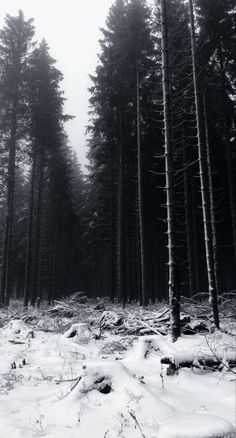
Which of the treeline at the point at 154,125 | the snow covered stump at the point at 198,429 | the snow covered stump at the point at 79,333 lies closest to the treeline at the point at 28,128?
the treeline at the point at 154,125

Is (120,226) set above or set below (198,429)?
above

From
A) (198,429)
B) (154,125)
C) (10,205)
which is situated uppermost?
(154,125)

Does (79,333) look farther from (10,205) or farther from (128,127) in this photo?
(128,127)

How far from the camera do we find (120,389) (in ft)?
14.7

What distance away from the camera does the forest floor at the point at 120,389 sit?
3.66m

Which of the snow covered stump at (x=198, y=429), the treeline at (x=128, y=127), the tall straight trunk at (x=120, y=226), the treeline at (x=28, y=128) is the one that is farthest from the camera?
the treeline at (x=28, y=128)

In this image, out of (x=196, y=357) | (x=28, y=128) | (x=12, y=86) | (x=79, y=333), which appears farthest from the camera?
(x=28, y=128)

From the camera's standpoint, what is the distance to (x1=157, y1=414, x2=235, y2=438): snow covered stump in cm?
299

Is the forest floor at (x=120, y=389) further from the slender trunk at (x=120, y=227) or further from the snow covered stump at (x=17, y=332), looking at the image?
the slender trunk at (x=120, y=227)

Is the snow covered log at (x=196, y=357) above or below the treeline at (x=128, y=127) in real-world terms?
below

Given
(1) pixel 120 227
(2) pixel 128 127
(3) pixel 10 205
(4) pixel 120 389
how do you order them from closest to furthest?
(4) pixel 120 389, (1) pixel 120 227, (3) pixel 10 205, (2) pixel 128 127

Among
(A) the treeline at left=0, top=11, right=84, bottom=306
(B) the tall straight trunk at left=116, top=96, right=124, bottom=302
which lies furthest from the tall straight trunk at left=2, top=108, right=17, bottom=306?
(B) the tall straight trunk at left=116, top=96, right=124, bottom=302

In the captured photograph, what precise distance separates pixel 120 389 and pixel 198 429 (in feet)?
5.39

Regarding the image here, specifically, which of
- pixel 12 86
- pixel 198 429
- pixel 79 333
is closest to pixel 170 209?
pixel 79 333
